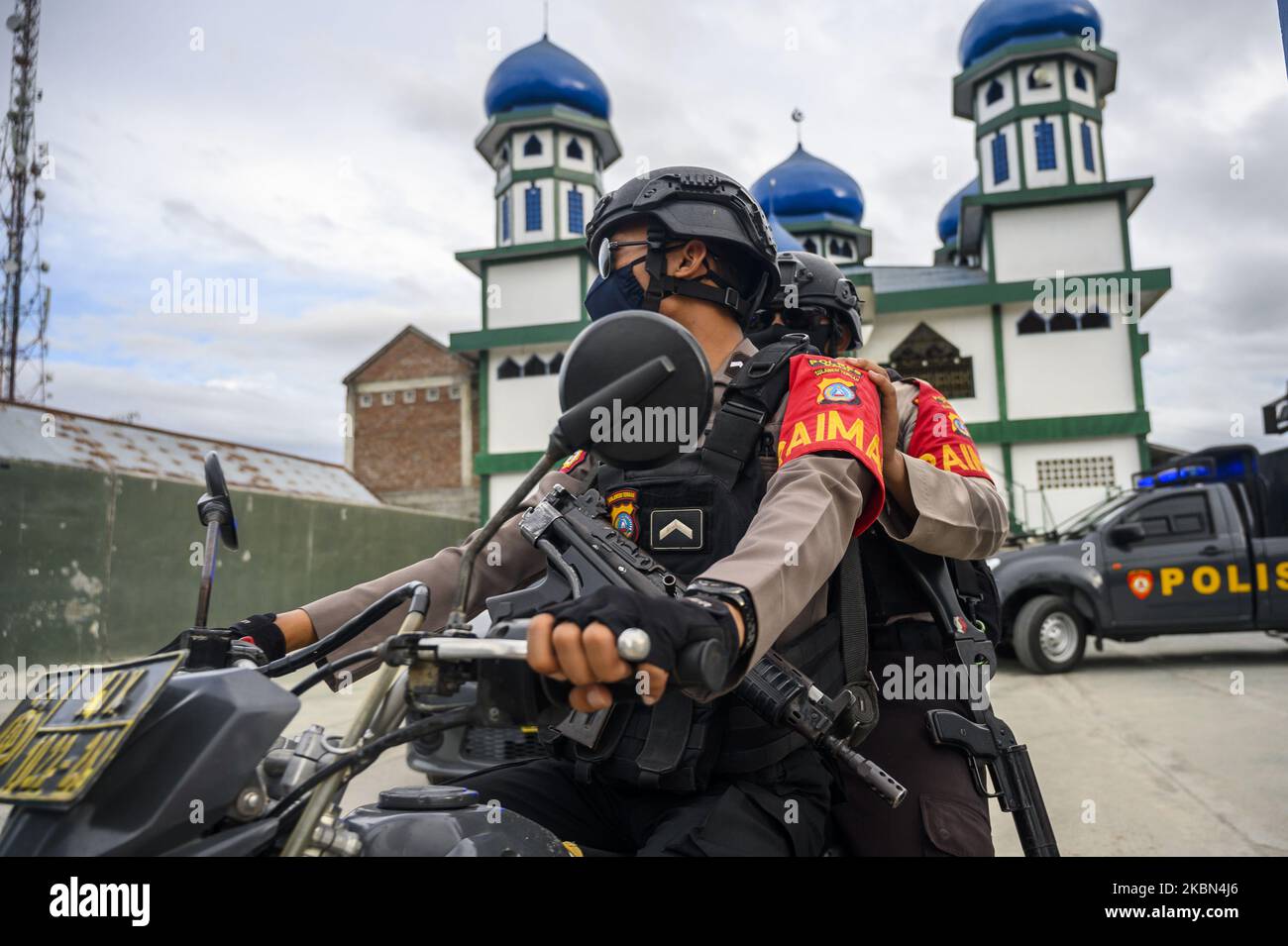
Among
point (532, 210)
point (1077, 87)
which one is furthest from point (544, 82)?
point (1077, 87)

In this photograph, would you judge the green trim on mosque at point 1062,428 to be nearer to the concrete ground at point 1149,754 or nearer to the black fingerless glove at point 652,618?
the concrete ground at point 1149,754

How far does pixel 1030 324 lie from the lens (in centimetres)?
2288

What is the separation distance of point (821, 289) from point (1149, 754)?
4.22 m

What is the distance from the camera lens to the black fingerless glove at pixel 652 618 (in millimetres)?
1077

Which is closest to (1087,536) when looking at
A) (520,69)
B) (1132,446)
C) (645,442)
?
(645,442)

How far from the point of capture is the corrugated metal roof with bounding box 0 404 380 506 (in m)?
10.4

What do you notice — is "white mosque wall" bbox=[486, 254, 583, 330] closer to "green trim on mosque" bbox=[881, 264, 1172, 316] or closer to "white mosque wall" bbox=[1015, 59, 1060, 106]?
"green trim on mosque" bbox=[881, 264, 1172, 316]

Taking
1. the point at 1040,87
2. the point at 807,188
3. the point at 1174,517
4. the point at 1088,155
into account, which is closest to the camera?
the point at 1174,517

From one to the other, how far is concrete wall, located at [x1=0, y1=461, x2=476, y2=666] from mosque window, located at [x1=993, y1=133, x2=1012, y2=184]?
64.2ft

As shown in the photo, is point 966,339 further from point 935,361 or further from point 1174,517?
point 1174,517

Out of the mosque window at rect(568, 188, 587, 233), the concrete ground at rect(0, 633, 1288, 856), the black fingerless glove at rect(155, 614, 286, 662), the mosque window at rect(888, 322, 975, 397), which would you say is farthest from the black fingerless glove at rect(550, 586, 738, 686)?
the mosque window at rect(568, 188, 587, 233)

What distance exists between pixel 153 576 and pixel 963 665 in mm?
11096

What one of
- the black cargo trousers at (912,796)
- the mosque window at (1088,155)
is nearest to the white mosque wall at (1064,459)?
the mosque window at (1088,155)
